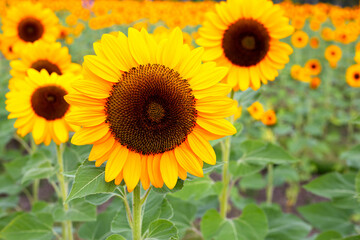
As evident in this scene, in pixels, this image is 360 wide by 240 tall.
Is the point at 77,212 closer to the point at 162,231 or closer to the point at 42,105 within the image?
the point at 42,105

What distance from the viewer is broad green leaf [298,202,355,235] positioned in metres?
2.21

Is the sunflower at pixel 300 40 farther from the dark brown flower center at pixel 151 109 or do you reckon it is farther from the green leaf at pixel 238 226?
the dark brown flower center at pixel 151 109

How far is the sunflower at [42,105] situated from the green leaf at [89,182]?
0.67 meters

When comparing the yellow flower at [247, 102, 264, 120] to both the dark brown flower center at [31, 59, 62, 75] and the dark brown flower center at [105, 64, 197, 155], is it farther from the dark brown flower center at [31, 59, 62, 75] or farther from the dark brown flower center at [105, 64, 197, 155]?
the dark brown flower center at [105, 64, 197, 155]

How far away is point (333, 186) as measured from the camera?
213 centimetres

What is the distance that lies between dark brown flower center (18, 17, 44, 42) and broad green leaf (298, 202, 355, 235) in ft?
7.53

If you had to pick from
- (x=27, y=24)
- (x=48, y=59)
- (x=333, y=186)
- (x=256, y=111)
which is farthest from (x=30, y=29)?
(x=333, y=186)

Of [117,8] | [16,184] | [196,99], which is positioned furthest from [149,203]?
[117,8]

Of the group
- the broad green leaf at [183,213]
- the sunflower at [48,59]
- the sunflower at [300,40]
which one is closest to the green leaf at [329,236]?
the broad green leaf at [183,213]

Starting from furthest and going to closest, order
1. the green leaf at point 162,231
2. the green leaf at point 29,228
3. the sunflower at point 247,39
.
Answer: the green leaf at point 29,228 → the sunflower at point 247,39 → the green leaf at point 162,231

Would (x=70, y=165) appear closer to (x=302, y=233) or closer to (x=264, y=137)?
(x=302, y=233)

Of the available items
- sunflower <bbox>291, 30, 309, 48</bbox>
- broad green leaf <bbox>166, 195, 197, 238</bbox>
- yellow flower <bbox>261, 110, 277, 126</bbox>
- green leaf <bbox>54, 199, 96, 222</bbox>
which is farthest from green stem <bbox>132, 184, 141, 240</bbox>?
sunflower <bbox>291, 30, 309, 48</bbox>

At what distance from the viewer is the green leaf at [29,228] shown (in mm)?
1749

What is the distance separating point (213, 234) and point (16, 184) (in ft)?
5.83
